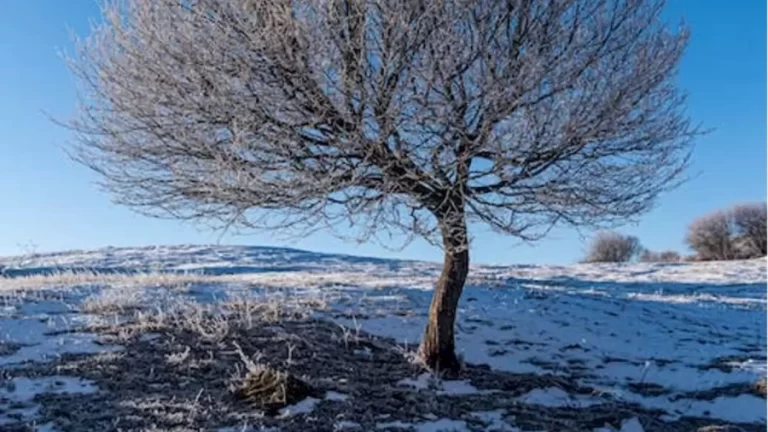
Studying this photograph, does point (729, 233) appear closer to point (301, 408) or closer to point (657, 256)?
point (657, 256)

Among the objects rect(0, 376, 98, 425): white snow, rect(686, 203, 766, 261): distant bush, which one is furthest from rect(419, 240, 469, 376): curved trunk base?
rect(686, 203, 766, 261): distant bush

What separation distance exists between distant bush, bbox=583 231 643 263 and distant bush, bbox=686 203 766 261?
316 cm

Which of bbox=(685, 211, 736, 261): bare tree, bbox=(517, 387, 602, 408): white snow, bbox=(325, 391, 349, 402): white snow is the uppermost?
bbox=(685, 211, 736, 261): bare tree

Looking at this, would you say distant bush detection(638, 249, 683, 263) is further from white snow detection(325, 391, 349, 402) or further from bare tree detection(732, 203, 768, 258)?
white snow detection(325, 391, 349, 402)

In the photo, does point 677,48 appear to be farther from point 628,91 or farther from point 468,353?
point 468,353

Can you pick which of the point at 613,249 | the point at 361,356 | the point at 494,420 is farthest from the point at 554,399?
the point at 613,249

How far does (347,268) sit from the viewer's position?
17.2 metres

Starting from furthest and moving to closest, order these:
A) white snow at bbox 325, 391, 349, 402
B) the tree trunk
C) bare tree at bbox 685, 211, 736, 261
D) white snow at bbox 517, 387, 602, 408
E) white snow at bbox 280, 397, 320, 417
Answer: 1. bare tree at bbox 685, 211, 736, 261
2. the tree trunk
3. white snow at bbox 517, 387, 602, 408
4. white snow at bbox 325, 391, 349, 402
5. white snow at bbox 280, 397, 320, 417

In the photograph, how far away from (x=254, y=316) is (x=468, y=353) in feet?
8.35

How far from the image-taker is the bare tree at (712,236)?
3612cm

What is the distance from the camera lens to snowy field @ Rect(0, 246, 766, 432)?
5242 millimetres

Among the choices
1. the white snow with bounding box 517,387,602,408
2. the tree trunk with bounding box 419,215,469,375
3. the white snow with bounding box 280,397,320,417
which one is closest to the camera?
the white snow with bounding box 280,397,320,417

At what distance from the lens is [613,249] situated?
120 feet

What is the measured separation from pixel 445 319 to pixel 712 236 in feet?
113
